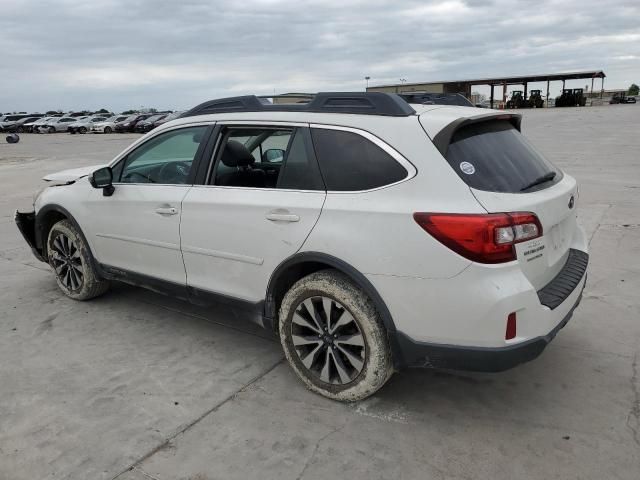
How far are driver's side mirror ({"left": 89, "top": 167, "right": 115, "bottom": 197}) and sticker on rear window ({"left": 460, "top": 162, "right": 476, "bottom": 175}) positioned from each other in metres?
2.73

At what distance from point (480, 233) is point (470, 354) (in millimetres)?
605

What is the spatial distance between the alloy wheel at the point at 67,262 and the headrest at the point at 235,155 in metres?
1.90

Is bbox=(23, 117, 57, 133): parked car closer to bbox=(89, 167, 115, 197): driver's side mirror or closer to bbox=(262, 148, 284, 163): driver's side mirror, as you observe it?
bbox=(89, 167, 115, 197): driver's side mirror

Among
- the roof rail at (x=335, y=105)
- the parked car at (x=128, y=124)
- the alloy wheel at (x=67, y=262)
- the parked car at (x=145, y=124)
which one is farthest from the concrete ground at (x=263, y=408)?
the parked car at (x=128, y=124)

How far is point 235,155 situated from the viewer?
145 inches

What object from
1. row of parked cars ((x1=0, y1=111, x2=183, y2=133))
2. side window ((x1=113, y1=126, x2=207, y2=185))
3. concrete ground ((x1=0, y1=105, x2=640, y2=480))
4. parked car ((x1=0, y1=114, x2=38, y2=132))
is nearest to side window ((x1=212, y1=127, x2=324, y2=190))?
side window ((x1=113, y1=126, x2=207, y2=185))

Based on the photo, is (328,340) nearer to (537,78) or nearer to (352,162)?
(352,162)

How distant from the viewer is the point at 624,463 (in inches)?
100

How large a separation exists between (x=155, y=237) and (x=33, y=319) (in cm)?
150

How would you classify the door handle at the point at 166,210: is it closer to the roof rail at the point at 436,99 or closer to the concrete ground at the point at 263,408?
the concrete ground at the point at 263,408

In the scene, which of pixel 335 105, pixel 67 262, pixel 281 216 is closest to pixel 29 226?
pixel 67 262

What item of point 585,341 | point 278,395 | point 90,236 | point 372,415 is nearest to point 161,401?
point 278,395

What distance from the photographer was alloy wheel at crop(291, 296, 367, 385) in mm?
2988

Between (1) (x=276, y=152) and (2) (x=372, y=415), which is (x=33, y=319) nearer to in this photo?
(1) (x=276, y=152)
